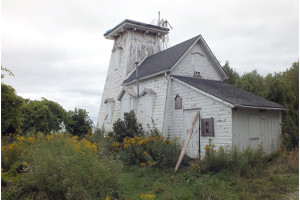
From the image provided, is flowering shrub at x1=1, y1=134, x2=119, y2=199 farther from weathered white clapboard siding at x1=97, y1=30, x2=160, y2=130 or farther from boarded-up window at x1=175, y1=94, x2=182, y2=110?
weathered white clapboard siding at x1=97, y1=30, x2=160, y2=130

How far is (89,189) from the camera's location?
5609 mm

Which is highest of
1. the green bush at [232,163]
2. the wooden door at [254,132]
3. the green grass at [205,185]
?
the wooden door at [254,132]

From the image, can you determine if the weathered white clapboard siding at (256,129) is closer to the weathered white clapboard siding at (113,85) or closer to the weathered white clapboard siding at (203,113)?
the weathered white clapboard siding at (203,113)

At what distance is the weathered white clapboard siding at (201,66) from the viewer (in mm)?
15023

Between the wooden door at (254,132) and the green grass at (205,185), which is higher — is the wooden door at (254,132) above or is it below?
above

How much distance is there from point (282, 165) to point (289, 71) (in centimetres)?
1627

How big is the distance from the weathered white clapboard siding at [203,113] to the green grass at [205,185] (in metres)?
2.19

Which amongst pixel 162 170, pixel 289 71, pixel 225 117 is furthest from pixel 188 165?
pixel 289 71

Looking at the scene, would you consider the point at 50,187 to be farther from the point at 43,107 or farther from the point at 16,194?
the point at 43,107

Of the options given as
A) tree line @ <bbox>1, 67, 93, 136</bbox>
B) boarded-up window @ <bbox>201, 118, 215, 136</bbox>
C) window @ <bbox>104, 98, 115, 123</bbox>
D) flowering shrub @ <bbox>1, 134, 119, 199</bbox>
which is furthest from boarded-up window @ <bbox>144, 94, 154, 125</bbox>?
flowering shrub @ <bbox>1, 134, 119, 199</bbox>

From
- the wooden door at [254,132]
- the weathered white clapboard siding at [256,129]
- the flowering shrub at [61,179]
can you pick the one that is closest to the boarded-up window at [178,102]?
the weathered white clapboard siding at [256,129]

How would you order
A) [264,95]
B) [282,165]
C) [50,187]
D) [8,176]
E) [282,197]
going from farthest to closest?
[264,95] → [282,165] → [282,197] → [8,176] → [50,187]

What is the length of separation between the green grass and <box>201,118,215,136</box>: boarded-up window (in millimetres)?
2431

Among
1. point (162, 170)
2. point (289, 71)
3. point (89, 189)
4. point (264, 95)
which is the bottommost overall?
point (162, 170)
